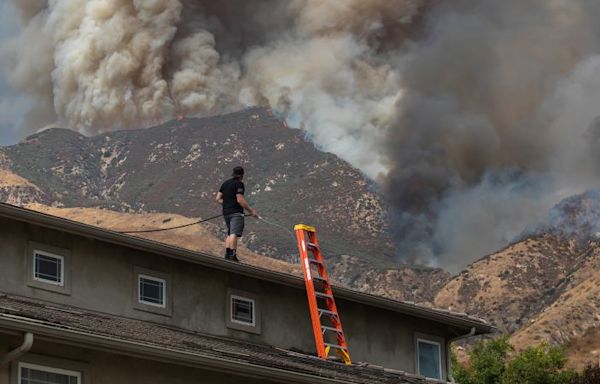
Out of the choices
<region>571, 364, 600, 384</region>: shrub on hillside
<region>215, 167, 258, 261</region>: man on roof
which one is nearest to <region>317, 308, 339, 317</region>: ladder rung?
<region>215, 167, 258, 261</region>: man on roof

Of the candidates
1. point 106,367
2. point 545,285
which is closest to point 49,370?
point 106,367

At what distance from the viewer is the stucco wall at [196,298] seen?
23.0 m

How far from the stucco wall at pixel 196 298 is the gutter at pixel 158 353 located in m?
3.76

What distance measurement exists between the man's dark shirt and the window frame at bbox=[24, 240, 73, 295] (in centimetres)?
446

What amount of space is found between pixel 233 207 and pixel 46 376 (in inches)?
342

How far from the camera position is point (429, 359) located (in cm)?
3034

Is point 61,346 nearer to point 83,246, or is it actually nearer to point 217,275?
point 83,246

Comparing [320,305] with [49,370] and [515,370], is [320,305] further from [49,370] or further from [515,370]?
[515,370]

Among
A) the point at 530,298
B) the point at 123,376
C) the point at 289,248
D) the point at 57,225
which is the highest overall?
the point at 289,248

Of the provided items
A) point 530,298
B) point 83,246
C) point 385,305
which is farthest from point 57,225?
point 530,298

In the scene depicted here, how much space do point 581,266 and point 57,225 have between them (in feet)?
396

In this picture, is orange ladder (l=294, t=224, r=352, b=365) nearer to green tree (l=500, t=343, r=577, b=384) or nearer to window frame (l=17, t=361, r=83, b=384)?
window frame (l=17, t=361, r=83, b=384)

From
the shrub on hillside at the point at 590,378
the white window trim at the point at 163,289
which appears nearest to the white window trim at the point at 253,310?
the white window trim at the point at 163,289

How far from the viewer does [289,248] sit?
18988cm
